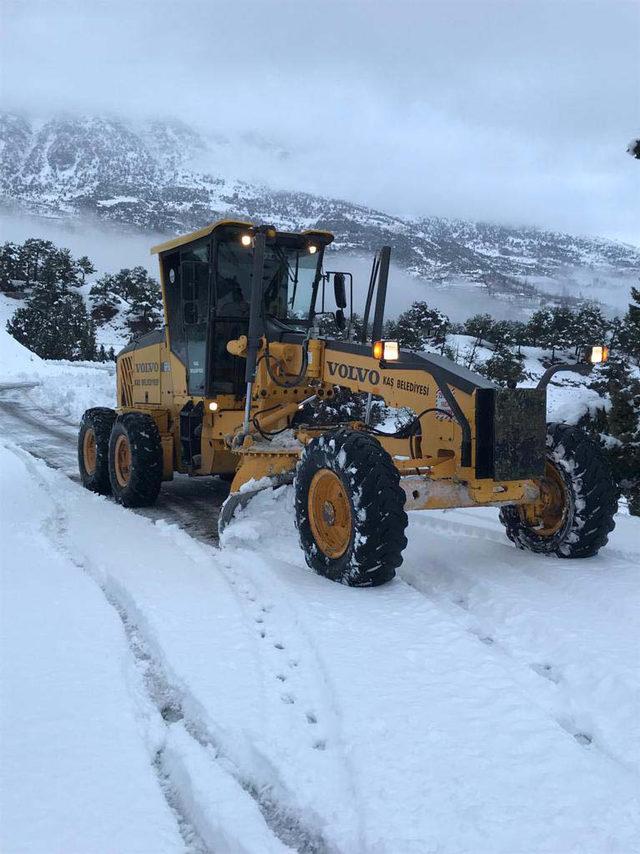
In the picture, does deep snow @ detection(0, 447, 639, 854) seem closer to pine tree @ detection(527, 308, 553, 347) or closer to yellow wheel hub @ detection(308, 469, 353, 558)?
yellow wheel hub @ detection(308, 469, 353, 558)

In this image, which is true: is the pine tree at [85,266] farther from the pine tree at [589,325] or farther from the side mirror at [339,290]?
the side mirror at [339,290]

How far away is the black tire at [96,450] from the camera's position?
8836 mm

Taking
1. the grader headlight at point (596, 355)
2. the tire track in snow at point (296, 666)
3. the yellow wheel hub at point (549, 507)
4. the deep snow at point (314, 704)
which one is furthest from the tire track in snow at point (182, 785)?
the grader headlight at point (596, 355)

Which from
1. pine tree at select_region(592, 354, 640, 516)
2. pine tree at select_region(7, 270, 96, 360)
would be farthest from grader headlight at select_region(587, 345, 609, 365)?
pine tree at select_region(7, 270, 96, 360)

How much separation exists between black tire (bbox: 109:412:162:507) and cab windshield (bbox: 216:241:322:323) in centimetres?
169

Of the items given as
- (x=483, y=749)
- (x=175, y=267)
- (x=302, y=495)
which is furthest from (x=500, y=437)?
(x=175, y=267)

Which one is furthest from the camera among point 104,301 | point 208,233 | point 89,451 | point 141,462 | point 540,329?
point 104,301

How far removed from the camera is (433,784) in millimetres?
2523

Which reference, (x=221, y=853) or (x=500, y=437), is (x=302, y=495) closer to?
(x=500, y=437)

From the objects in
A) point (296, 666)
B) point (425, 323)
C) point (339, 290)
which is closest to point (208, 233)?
point (339, 290)

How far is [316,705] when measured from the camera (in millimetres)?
3117

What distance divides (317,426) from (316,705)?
407 cm

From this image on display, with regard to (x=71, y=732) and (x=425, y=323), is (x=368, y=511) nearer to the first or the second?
(x=71, y=732)

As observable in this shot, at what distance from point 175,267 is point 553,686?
6503mm
